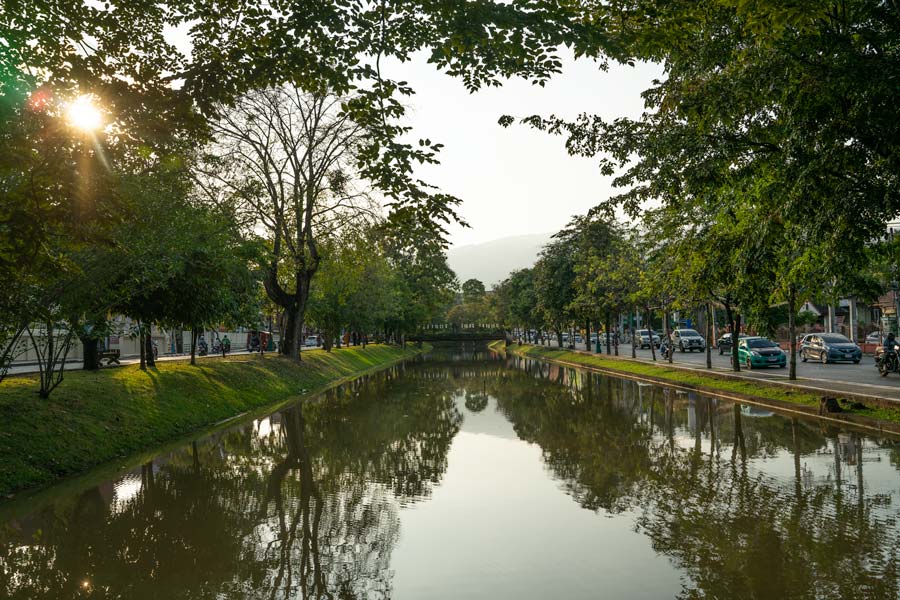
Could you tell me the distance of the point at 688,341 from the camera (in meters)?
56.0

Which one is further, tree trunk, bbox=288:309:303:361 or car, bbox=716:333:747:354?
car, bbox=716:333:747:354

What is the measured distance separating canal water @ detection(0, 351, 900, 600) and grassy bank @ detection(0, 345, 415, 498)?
1145 millimetres

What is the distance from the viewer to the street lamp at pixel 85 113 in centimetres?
752

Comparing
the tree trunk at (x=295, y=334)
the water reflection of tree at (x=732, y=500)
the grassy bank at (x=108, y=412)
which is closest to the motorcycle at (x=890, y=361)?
the water reflection of tree at (x=732, y=500)

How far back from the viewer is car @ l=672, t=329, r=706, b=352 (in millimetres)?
55625

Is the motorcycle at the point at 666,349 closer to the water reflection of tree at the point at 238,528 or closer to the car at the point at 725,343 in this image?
the car at the point at 725,343

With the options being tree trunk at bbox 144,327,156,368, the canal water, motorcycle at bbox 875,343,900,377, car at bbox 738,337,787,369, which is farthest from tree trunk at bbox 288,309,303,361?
motorcycle at bbox 875,343,900,377

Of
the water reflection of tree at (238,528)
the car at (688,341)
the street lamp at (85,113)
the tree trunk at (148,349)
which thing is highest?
the street lamp at (85,113)

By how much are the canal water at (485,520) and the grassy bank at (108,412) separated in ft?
3.75

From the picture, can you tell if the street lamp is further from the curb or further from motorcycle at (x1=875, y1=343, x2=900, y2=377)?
motorcycle at (x1=875, y1=343, x2=900, y2=377)

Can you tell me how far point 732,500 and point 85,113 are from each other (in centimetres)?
965

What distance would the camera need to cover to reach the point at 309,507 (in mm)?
9578

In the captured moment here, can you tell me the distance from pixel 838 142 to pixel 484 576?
424 inches

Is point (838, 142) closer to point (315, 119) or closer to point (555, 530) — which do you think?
point (555, 530)
